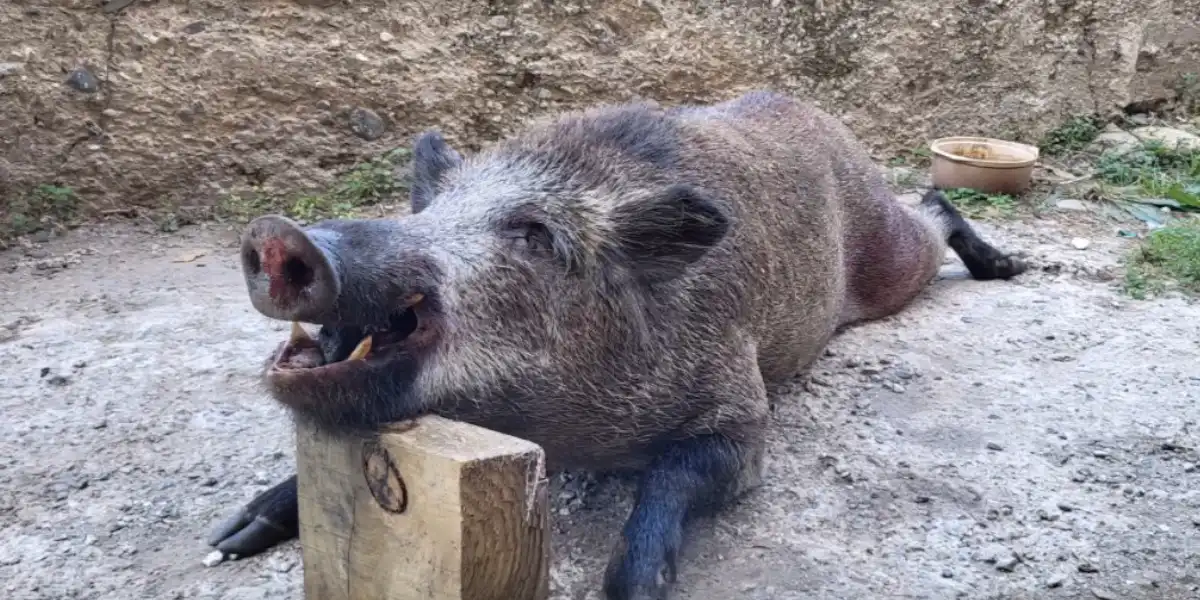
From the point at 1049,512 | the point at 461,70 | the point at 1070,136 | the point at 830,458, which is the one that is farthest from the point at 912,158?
the point at 1049,512

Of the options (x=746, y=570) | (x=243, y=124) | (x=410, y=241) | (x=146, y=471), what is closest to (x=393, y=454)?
(x=410, y=241)

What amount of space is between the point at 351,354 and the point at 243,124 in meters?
3.61

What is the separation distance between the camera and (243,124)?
5.56 m

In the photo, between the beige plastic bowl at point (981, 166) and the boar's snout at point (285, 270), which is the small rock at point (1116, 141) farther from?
the boar's snout at point (285, 270)

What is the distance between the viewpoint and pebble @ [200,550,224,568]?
269cm

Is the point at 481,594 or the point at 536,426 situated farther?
the point at 536,426

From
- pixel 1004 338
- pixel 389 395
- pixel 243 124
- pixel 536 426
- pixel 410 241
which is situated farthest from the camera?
pixel 243 124

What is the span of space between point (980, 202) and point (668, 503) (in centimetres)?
382

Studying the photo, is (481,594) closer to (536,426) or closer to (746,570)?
(536,426)

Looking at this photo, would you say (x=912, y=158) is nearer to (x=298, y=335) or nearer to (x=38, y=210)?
(x=38, y=210)

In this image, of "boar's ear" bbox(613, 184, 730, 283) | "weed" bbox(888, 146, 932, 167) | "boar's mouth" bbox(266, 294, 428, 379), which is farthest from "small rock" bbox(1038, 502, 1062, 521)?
"weed" bbox(888, 146, 932, 167)

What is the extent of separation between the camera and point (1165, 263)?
4953mm

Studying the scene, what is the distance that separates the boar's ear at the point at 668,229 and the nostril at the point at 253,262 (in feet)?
3.28

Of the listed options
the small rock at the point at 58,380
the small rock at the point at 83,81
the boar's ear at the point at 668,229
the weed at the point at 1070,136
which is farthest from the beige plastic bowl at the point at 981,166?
the small rock at the point at 58,380
